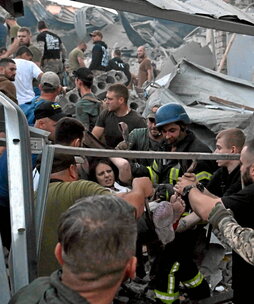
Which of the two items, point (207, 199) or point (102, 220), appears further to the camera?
point (207, 199)

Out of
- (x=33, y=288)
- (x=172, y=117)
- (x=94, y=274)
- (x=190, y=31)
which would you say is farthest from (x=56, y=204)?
(x=190, y=31)

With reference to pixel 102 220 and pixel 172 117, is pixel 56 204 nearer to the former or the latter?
pixel 102 220

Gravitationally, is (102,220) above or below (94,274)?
above

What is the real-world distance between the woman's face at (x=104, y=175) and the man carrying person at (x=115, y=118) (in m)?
1.85

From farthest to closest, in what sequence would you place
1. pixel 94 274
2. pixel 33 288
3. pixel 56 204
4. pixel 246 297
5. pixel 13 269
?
pixel 246 297 → pixel 56 204 → pixel 13 269 → pixel 33 288 → pixel 94 274

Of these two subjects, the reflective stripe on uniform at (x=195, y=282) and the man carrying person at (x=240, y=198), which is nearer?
the man carrying person at (x=240, y=198)

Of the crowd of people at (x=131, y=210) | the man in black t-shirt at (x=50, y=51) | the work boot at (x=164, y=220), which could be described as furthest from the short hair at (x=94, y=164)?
the man in black t-shirt at (x=50, y=51)

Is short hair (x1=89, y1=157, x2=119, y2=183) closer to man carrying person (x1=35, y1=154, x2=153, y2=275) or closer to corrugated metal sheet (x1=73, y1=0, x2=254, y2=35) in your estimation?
corrugated metal sheet (x1=73, y1=0, x2=254, y2=35)

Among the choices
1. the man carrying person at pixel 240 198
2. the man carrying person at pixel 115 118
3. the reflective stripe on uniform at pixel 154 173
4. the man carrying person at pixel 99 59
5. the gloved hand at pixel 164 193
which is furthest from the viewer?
the man carrying person at pixel 99 59

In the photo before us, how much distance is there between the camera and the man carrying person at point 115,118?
7105mm

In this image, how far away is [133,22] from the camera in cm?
2409

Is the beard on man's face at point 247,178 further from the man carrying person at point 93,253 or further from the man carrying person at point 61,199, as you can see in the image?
the man carrying person at point 93,253

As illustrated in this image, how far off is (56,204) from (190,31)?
19.1m

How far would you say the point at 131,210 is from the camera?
2.15 metres
